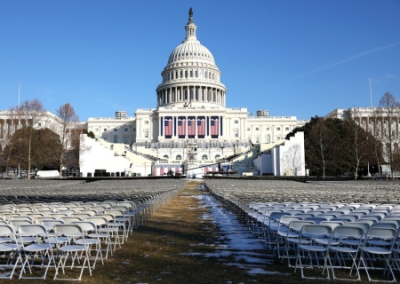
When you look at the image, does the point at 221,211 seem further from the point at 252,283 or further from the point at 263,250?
the point at 252,283

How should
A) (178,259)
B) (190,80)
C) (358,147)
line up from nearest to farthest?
(178,259) < (358,147) < (190,80)

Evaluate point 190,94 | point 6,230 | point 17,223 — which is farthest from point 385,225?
point 190,94

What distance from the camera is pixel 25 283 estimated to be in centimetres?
709

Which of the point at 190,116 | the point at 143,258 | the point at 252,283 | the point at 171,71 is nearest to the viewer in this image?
the point at 252,283

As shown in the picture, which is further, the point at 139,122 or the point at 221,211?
the point at 139,122

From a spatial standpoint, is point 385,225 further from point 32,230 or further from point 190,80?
point 190,80

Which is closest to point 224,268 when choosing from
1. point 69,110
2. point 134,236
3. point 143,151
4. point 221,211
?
point 134,236

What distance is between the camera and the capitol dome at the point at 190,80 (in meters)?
154

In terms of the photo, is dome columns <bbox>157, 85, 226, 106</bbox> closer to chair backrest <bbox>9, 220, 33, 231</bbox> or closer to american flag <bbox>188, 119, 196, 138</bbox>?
american flag <bbox>188, 119, 196, 138</bbox>

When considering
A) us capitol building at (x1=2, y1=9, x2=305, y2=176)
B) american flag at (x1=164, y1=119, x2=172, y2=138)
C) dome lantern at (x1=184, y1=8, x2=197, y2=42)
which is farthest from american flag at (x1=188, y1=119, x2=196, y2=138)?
dome lantern at (x1=184, y1=8, x2=197, y2=42)

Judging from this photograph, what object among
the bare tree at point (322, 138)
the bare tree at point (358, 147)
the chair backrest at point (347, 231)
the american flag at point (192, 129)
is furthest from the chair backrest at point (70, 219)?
the american flag at point (192, 129)

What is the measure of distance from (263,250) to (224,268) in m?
2.27

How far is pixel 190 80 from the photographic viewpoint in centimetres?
15312

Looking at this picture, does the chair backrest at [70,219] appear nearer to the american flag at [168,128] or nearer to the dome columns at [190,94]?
the american flag at [168,128]
